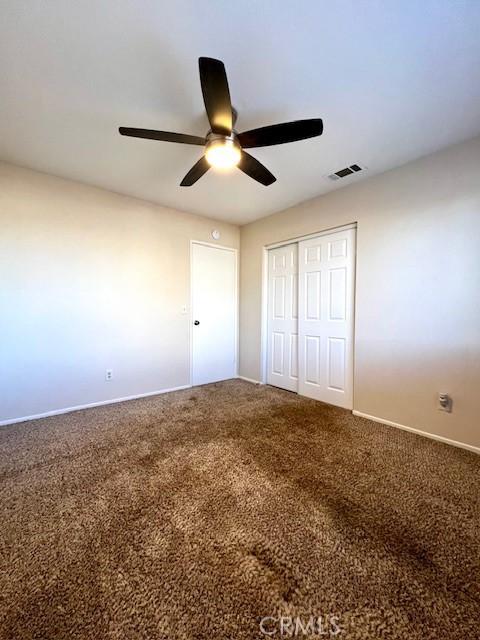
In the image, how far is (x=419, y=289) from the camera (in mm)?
2426

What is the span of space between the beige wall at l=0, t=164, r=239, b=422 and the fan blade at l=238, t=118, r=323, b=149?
2.00 meters

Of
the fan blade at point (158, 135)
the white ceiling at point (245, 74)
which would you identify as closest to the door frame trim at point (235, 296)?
the white ceiling at point (245, 74)

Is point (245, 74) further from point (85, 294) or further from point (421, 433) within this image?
point (421, 433)

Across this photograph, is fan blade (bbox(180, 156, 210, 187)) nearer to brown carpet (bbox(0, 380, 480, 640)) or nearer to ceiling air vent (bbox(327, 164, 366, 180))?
ceiling air vent (bbox(327, 164, 366, 180))

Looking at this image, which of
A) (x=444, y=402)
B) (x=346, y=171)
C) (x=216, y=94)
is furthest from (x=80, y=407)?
(x=346, y=171)

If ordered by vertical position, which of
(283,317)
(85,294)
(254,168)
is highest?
(254,168)

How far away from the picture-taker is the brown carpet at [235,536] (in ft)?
3.15

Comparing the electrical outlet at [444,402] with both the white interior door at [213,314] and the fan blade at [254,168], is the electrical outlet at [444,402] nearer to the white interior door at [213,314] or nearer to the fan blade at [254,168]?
the fan blade at [254,168]

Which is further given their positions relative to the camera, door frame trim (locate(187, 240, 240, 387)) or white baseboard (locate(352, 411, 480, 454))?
door frame trim (locate(187, 240, 240, 387))

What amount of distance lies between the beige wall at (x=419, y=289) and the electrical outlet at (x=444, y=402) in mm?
40

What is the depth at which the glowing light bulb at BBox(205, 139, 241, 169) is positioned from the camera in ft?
5.90

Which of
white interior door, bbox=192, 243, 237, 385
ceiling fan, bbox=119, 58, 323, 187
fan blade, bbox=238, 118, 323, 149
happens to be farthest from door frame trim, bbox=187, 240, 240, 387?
fan blade, bbox=238, 118, 323, 149

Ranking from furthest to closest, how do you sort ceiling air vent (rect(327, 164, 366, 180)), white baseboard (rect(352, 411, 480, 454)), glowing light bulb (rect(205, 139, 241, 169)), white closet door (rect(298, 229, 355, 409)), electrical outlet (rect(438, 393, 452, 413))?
white closet door (rect(298, 229, 355, 409))
ceiling air vent (rect(327, 164, 366, 180))
electrical outlet (rect(438, 393, 452, 413))
white baseboard (rect(352, 411, 480, 454))
glowing light bulb (rect(205, 139, 241, 169))

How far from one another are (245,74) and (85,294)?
2514mm
